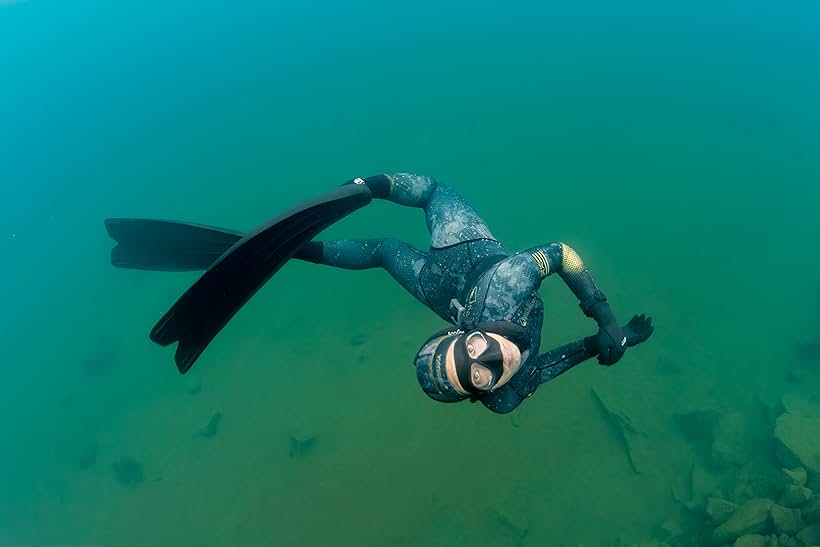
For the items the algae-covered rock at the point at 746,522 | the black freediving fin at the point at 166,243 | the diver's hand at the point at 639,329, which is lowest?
the algae-covered rock at the point at 746,522

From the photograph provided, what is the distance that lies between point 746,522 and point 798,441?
141cm

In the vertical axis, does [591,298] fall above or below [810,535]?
above

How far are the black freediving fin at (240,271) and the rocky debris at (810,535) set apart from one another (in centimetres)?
529

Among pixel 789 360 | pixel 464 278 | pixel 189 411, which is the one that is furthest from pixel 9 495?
pixel 789 360

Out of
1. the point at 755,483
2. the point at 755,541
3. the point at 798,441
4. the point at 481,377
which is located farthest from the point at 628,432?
the point at 481,377

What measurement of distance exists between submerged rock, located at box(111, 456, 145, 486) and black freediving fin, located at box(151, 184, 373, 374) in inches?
253

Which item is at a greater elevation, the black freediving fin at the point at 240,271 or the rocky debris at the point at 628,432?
the black freediving fin at the point at 240,271

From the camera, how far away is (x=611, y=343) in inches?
118

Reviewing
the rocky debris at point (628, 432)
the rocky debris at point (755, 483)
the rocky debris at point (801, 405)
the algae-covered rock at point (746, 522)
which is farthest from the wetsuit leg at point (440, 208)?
the rocky debris at point (801, 405)

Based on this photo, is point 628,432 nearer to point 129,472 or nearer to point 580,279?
point 580,279

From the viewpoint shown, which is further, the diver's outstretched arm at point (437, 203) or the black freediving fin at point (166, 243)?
the black freediving fin at point (166, 243)

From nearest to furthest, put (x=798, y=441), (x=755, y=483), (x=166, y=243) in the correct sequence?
(x=166, y=243)
(x=755, y=483)
(x=798, y=441)

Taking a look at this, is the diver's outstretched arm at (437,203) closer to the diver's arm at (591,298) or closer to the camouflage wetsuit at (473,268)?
the camouflage wetsuit at (473,268)

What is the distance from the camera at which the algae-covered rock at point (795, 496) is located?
515cm
